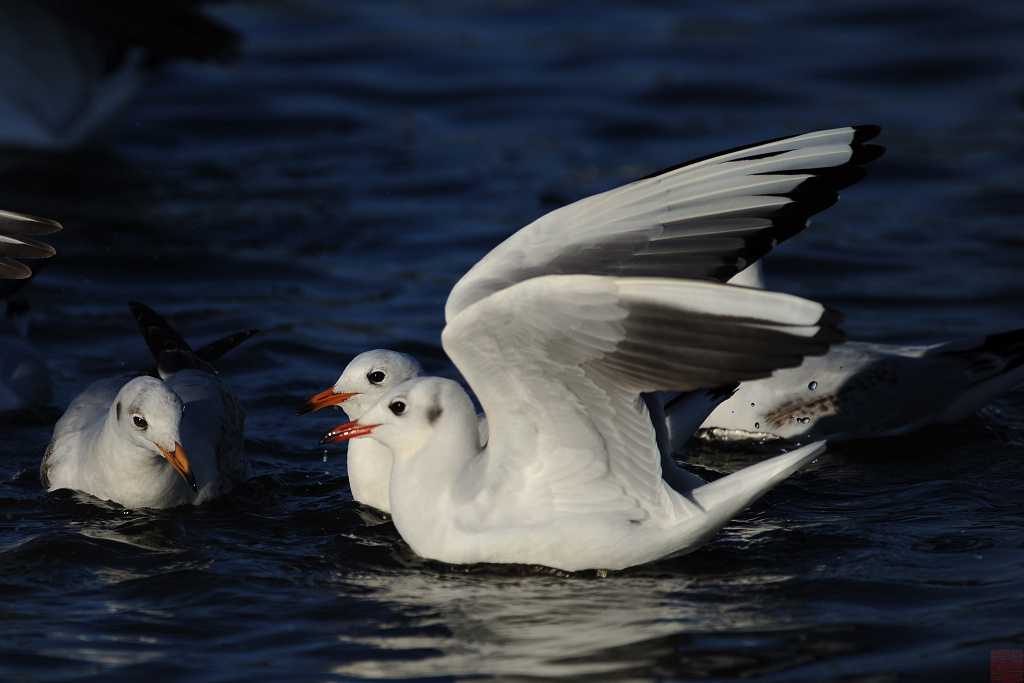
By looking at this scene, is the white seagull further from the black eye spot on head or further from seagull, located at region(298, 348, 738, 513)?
seagull, located at region(298, 348, 738, 513)

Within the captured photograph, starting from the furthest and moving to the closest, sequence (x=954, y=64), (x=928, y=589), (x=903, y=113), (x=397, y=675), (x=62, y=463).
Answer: (x=954, y=64)
(x=903, y=113)
(x=62, y=463)
(x=928, y=589)
(x=397, y=675)

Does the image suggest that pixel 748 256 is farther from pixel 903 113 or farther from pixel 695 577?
pixel 903 113

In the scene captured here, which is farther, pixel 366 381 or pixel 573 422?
pixel 366 381

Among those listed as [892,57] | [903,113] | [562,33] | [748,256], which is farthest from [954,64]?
[748,256]

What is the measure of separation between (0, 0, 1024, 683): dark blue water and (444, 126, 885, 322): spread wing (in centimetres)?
130

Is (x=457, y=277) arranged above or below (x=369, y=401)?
above

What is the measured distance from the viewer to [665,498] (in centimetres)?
575

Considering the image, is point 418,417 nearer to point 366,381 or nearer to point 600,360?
point 366,381

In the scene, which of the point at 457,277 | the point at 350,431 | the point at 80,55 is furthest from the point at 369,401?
the point at 80,55

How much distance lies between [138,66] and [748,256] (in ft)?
36.5

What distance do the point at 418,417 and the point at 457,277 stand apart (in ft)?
17.4

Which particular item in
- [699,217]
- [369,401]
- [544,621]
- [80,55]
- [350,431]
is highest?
[80,55]

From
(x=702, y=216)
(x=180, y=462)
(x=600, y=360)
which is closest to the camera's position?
(x=600, y=360)

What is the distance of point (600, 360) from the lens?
5.30 metres
